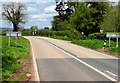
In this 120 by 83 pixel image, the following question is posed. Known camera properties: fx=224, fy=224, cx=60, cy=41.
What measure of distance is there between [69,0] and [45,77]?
58.2 m

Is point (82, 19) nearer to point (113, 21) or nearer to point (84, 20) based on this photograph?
point (84, 20)

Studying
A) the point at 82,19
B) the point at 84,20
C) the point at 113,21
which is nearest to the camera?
the point at 113,21

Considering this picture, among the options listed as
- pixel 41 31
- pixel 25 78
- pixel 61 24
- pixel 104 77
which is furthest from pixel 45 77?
pixel 41 31

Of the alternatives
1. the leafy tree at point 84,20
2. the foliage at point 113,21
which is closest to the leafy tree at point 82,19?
the leafy tree at point 84,20

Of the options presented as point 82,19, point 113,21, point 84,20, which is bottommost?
point 113,21

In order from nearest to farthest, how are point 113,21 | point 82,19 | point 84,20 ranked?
point 113,21
point 84,20
point 82,19

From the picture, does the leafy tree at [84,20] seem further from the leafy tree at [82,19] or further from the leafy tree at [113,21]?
the leafy tree at [113,21]

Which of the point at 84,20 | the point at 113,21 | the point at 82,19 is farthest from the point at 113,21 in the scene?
the point at 82,19

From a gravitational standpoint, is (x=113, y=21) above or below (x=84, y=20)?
below

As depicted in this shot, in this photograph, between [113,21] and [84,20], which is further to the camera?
[84,20]

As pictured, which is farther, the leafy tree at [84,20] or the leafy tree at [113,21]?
the leafy tree at [84,20]

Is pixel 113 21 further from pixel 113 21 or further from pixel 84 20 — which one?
pixel 84 20

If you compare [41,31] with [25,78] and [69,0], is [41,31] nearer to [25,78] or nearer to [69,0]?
[69,0]

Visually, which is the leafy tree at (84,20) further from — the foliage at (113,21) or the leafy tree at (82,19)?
the foliage at (113,21)
